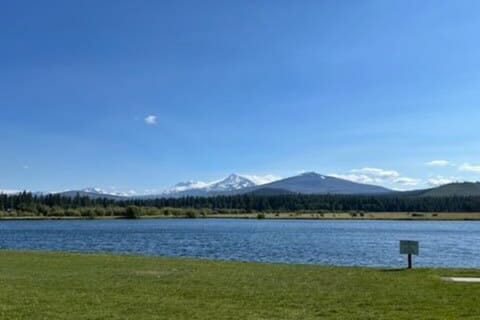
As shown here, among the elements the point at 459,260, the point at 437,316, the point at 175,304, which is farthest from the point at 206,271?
the point at 459,260

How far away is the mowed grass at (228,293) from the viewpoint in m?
15.4

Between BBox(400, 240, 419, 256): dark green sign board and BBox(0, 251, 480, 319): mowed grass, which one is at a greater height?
Result: BBox(400, 240, 419, 256): dark green sign board

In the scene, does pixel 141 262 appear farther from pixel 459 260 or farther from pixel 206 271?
pixel 459 260

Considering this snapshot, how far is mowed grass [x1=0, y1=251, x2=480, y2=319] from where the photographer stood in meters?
15.4

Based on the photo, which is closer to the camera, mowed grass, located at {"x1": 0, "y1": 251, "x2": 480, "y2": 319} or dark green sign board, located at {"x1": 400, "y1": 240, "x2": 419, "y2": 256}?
mowed grass, located at {"x1": 0, "y1": 251, "x2": 480, "y2": 319}

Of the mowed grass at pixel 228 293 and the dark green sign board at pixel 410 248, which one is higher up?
the dark green sign board at pixel 410 248

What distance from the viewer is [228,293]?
63.0 ft

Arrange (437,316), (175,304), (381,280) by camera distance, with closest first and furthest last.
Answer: (437,316), (175,304), (381,280)

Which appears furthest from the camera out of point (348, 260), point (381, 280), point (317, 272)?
point (348, 260)

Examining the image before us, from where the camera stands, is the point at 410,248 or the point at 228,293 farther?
the point at 410,248

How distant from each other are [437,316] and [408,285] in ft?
21.4

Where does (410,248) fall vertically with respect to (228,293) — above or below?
above

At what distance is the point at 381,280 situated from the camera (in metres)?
22.8

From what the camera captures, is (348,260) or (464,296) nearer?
(464,296)
